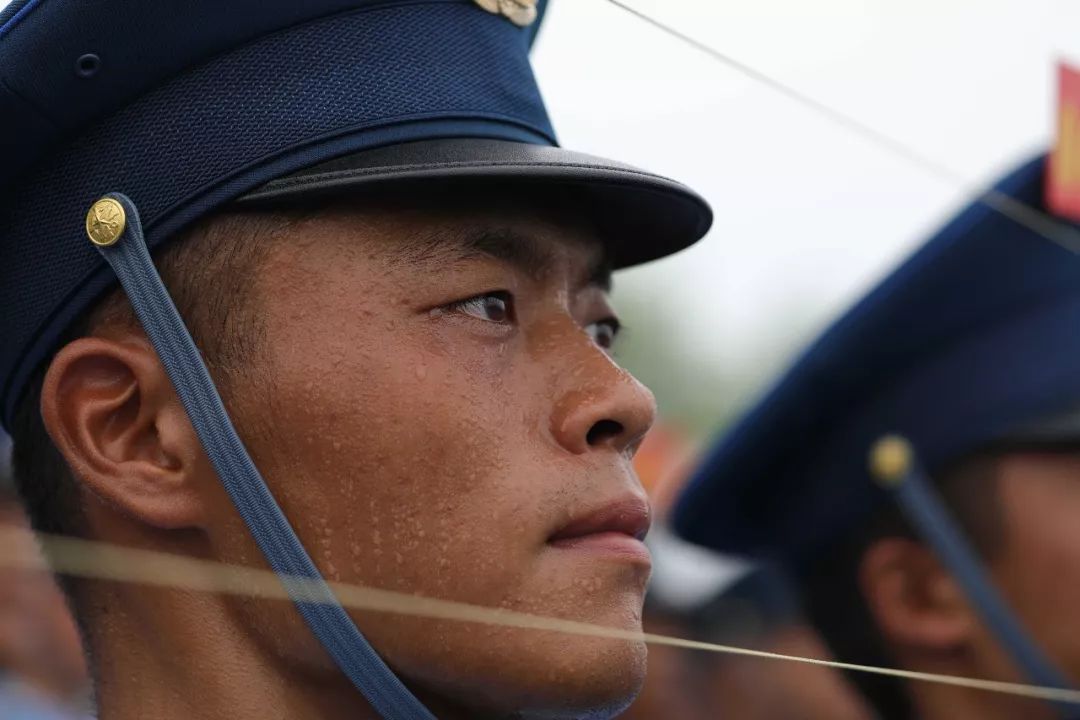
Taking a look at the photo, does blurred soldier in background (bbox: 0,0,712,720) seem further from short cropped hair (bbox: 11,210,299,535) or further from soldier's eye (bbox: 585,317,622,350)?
soldier's eye (bbox: 585,317,622,350)

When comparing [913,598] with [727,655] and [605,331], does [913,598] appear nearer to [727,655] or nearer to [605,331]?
[605,331]

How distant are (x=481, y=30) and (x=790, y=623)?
15.5 feet

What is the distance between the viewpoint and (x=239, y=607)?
1925mm

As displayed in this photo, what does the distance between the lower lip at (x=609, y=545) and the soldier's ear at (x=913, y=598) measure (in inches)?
64.6

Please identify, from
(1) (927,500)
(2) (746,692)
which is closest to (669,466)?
(2) (746,692)

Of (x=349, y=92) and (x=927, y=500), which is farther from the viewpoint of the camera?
(x=927, y=500)

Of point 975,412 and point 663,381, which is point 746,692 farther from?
point 663,381

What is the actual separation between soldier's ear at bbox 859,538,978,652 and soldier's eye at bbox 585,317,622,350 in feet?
A: 4.67

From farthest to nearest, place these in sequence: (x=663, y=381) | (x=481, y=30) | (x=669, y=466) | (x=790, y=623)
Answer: (x=663, y=381) < (x=669, y=466) < (x=790, y=623) < (x=481, y=30)

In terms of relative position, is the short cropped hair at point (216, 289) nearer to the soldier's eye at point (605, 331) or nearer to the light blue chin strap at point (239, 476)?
the light blue chin strap at point (239, 476)

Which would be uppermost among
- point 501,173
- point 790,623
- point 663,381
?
point 501,173

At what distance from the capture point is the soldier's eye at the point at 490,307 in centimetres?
195

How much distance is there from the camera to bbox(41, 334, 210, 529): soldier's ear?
6.28 ft

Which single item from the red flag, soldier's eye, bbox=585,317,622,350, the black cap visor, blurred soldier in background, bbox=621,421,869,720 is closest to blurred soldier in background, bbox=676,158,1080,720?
the red flag
